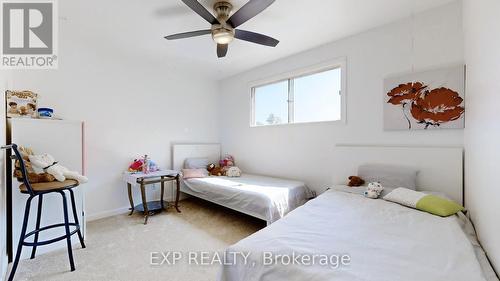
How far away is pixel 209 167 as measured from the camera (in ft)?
13.4

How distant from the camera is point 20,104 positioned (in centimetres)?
222

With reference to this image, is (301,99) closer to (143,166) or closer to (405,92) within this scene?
(405,92)

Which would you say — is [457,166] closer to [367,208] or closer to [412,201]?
[412,201]

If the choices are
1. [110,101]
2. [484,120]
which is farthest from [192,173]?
[484,120]

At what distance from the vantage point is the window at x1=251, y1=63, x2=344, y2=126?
3.07 meters

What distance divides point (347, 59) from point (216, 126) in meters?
2.88

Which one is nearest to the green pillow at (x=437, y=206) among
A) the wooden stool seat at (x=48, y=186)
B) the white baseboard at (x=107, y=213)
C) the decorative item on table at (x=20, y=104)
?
the wooden stool seat at (x=48, y=186)

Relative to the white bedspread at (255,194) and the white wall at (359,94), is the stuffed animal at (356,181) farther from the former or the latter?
the white bedspread at (255,194)

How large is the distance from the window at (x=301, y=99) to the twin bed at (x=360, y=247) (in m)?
1.49

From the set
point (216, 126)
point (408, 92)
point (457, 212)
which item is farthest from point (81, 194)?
point (408, 92)

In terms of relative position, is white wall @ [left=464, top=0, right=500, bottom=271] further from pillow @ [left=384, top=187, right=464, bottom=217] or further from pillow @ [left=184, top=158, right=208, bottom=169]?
pillow @ [left=184, top=158, right=208, bottom=169]

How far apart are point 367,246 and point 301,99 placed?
103 inches

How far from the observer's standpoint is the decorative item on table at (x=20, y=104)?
215 centimetres

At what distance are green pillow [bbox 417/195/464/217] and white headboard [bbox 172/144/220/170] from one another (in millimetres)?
3486
